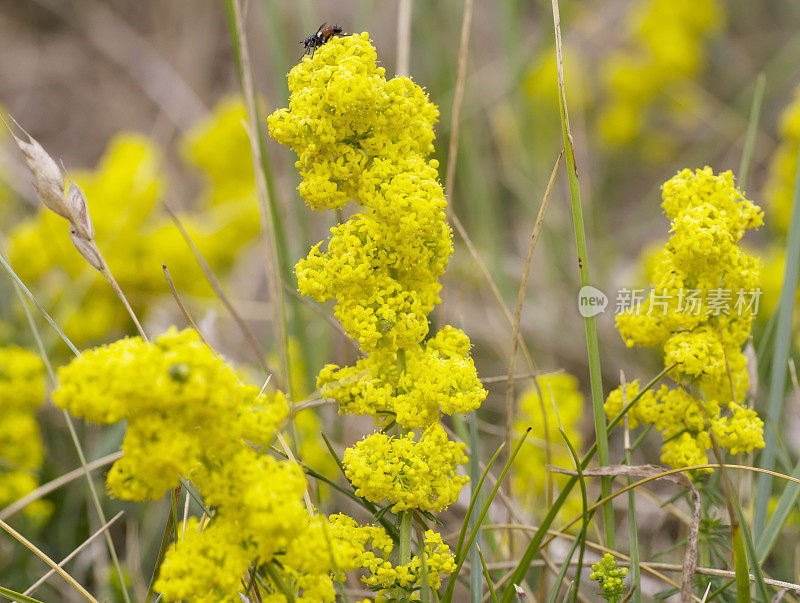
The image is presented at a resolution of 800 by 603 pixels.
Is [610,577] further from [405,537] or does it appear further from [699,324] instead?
[699,324]

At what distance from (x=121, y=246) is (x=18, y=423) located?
47.6 inches

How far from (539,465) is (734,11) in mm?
4734

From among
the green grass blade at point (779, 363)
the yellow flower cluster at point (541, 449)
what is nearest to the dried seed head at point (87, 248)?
the green grass blade at point (779, 363)

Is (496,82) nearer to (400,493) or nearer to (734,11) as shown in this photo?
(734,11)

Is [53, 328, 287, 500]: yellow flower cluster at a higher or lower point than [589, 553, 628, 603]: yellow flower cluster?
higher

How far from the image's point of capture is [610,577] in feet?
4.18

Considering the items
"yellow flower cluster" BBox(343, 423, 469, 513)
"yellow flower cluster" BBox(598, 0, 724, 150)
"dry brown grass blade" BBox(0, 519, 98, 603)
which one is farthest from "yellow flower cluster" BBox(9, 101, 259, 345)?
"yellow flower cluster" BBox(598, 0, 724, 150)

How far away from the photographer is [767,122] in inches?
209

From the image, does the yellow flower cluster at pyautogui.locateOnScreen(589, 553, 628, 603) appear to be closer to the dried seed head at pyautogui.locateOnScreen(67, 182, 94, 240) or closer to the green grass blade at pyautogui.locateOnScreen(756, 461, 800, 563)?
the green grass blade at pyautogui.locateOnScreen(756, 461, 800, 563)

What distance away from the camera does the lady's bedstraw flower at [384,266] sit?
45.7 inches

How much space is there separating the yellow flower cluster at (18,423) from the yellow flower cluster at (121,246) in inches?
35.0

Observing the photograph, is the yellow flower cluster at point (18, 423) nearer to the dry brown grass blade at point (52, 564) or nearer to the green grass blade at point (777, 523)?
the dry brown grass blade at point (52, 564)

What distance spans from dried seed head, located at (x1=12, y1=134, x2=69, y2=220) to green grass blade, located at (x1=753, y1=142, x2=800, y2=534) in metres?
1.40

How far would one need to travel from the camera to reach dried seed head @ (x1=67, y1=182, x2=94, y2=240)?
1354 millimetres
